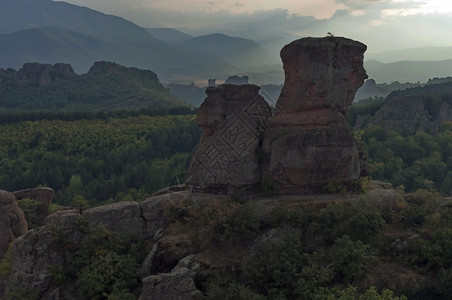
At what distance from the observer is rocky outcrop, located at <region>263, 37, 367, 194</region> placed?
18.4m

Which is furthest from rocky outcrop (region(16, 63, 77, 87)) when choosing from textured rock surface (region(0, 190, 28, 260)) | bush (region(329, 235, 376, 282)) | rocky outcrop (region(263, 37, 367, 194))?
bush (region(329, 235, 376, 282))

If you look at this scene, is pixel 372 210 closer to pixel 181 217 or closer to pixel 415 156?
pixel 181 217

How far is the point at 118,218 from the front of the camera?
1861cm

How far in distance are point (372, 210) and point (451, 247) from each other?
344cm

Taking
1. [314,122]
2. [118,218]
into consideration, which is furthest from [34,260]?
[314,122]

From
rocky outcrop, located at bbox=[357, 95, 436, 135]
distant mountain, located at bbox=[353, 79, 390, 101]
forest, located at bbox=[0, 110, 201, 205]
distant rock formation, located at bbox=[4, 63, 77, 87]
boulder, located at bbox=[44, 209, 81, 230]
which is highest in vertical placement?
distant rock formation, located at bbox=[4, 63, 77, 87]

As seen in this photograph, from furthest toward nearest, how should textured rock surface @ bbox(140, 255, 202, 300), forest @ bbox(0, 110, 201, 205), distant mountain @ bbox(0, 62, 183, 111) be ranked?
distant mountain @ bbox(0, 62, 183, 111), forest @ bbox(0, 110, 201, 205), textured rock surface @ bbox(140, 255, 202, 300)

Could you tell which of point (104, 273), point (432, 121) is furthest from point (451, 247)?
point (432, 121)

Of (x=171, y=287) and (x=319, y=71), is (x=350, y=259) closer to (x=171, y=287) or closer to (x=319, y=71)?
(x=171, y=287)

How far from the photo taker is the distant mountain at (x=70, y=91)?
101938 millimetres

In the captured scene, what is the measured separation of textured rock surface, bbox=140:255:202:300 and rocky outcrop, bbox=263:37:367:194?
742cm

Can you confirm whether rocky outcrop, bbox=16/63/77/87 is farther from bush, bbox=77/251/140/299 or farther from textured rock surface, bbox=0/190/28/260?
bush, bbox=77/251/140/299

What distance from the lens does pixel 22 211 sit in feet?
74.5

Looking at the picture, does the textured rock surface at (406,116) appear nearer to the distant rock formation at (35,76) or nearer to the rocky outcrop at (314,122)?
the rocky outcrop at (314,122)
